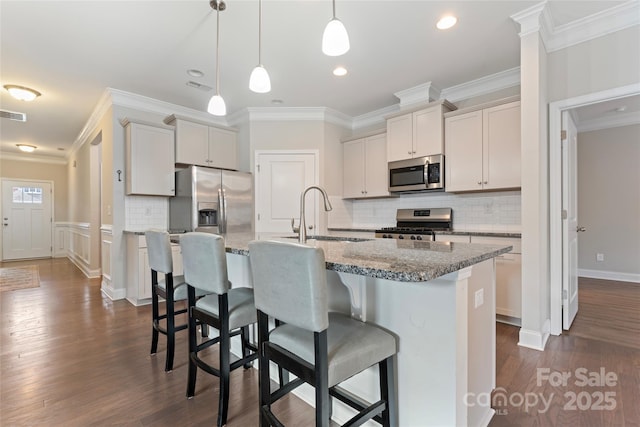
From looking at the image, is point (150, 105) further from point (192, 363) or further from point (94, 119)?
point (192, 363)

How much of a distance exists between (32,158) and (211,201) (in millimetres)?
6847

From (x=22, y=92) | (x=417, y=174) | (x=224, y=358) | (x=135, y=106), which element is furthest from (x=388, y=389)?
(x=22, y=92)

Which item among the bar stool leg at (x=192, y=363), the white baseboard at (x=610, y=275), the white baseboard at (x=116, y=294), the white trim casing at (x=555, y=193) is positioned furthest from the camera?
the white baseboard at (x=610, y=275)

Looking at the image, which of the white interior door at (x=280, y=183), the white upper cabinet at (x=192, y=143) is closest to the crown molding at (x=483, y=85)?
the white interior door at (x=280, y=183)

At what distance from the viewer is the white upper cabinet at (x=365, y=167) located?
14.3 feet

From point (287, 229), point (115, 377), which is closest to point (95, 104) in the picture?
point (287, 229)

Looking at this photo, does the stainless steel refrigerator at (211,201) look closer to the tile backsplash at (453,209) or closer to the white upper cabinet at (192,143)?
the white upper cabinet at (192,143)

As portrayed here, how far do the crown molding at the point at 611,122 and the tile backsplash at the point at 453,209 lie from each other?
7.74ft

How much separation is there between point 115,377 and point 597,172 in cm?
679

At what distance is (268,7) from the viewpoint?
7.72 ft

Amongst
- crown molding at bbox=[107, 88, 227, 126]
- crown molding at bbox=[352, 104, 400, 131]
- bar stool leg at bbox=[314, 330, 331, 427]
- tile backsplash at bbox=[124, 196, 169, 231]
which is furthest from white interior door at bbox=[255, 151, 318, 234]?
bar stool leg at bbox=[314, 330, 331, 427]

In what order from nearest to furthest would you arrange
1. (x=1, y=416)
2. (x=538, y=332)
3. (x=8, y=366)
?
(x=1, y=416), (x=8, y=366), (x=538, y=332)

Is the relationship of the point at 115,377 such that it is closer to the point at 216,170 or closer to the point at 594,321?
the point at 216,170

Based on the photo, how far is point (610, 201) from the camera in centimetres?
485
